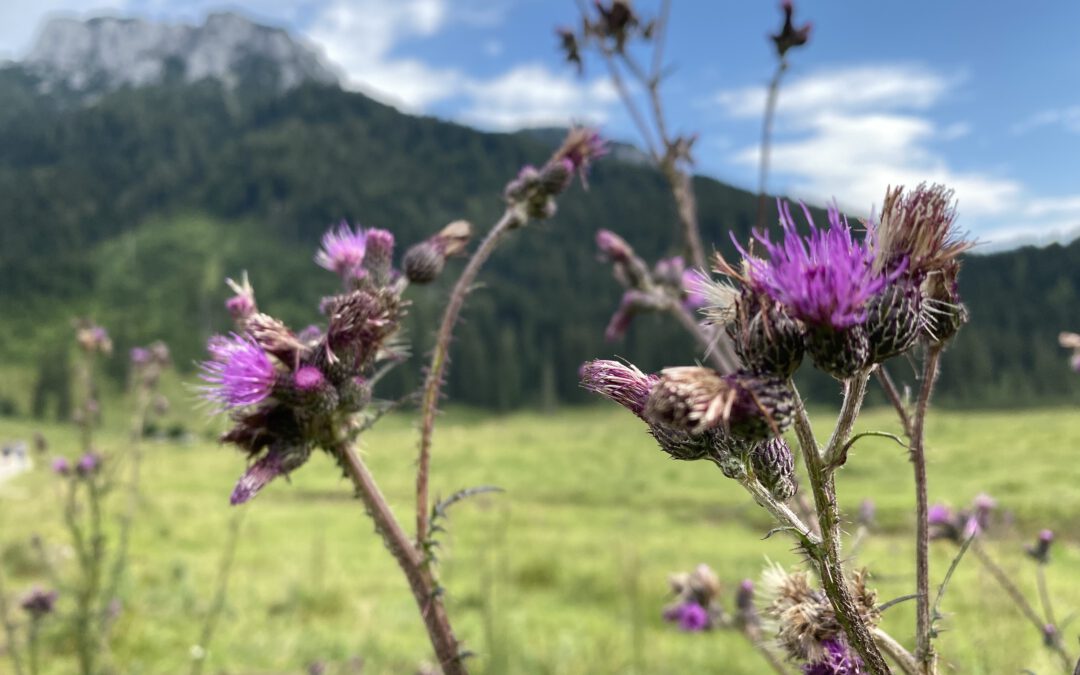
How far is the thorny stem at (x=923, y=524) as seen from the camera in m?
1.07

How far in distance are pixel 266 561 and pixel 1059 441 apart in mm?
31715

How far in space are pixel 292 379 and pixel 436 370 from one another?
39cm

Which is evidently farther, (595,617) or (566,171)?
(595,617)

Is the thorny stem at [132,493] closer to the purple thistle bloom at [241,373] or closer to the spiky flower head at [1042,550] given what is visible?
the purple thistle bloom at [241,373]

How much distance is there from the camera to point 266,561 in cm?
1579

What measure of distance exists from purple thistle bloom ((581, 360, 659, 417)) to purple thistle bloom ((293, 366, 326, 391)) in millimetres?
766

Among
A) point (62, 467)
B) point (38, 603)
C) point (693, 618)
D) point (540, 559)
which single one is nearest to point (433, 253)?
point (693, 618)

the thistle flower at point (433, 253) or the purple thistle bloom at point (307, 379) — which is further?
the thistle flower at point (433, 253)

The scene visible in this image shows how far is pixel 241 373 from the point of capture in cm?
172

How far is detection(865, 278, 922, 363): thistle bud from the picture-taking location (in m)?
1.10

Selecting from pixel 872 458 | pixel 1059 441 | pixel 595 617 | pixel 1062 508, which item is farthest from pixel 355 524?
pixel 1059 441

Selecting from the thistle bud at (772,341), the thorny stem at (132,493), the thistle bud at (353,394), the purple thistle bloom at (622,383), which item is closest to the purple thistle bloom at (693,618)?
the thistle bud at (353,394)

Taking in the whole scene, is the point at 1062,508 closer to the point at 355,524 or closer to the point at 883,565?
the point at 883,565

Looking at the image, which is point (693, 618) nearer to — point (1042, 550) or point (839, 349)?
point (1042, 550)
